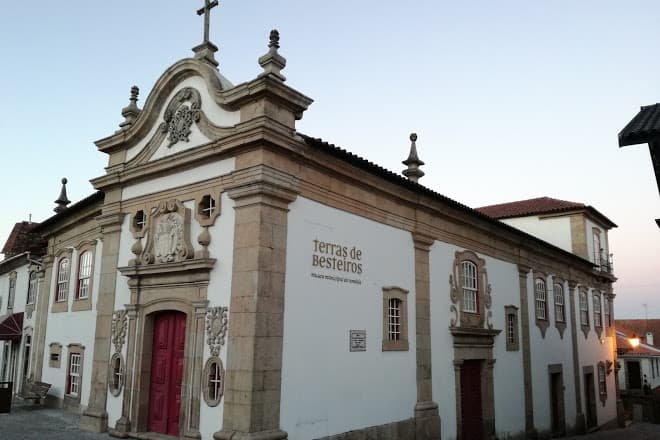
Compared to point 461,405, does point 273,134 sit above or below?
above

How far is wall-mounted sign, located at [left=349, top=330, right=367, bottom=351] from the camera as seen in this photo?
10897mm

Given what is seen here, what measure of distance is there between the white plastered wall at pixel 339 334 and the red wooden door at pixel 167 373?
227 cm

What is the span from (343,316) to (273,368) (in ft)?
7.03

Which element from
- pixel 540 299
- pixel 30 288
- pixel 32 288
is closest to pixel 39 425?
pixel 32 288

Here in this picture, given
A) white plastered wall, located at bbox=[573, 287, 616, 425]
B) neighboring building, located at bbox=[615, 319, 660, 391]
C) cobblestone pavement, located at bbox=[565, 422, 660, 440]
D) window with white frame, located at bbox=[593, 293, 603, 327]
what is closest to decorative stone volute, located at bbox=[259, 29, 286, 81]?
cobblestone pavement, located at bbox=[565, 422, 660, 440]

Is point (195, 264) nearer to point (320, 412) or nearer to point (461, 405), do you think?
point (320, 412)

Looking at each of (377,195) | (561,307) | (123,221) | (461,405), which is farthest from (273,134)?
(561,307)

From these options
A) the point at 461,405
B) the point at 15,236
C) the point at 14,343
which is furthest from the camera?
the point at 15,236

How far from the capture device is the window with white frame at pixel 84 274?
49.8 feet

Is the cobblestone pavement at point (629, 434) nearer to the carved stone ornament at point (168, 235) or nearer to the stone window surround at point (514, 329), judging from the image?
the stone window surround at point (514, 329)

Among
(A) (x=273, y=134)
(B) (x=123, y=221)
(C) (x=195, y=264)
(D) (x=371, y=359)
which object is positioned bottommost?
(D) (x=371, y=359)

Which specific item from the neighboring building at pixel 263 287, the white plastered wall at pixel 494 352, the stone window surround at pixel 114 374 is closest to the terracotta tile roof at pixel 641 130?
the neighboring building at pixel 263 287

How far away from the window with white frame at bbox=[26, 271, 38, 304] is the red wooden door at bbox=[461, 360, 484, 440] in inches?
573

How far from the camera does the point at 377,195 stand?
1214 cm
